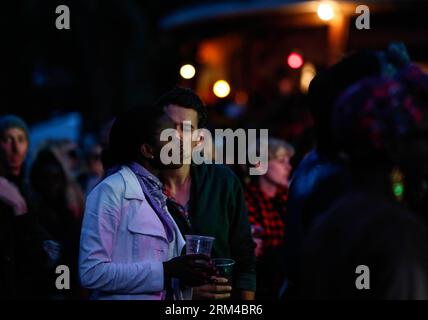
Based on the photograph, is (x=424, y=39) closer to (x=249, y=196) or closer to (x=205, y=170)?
(x=249, y=196)

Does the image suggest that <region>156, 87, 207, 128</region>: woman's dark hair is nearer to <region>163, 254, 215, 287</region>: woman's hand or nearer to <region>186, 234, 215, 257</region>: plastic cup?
<region>186, 234, 215, 257</region>: plastic cup

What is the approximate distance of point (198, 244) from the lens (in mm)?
4668

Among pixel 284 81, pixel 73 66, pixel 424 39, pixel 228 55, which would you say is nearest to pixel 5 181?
pixel 284 81

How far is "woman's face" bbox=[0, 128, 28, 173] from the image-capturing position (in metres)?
7.09

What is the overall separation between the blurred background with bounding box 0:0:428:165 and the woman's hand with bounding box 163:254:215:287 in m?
7.62

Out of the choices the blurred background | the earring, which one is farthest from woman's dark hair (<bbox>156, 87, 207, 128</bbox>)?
the blurred background

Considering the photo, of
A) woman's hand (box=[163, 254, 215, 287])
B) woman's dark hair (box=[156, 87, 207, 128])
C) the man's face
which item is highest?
woman's dark hair (box=[156, 87, 207, 128])

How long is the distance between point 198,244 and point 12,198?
6.53ft

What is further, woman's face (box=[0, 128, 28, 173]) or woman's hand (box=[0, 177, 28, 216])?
woman's face (box=[0, 128, 28, 173])

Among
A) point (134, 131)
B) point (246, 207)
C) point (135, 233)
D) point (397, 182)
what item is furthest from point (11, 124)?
point (397, 182)

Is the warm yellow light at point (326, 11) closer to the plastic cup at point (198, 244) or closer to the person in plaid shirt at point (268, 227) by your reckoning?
the person in plaid shirt at point (268, 227)

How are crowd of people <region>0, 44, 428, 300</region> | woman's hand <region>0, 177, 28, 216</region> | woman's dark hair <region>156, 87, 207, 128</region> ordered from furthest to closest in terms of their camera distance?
woman's hand <region>0, 177, 28, 216</region> < woman's dark hair <region>156, 87, 207, 128</region> < crowd of people <region>0, 44, 428, 300</region>

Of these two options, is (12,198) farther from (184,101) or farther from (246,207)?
(246,207)

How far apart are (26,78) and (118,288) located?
24.8m
